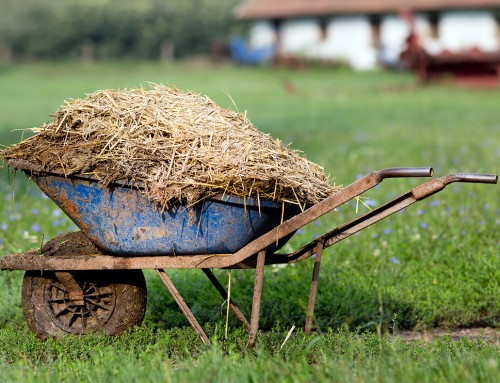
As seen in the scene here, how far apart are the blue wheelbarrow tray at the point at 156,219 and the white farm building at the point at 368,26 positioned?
3752 centimetres

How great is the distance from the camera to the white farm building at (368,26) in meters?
43.9

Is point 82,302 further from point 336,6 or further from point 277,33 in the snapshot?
point 277,33

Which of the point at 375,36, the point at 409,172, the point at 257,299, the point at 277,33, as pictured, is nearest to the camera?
the point at 409,172

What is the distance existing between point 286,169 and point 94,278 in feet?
4.27

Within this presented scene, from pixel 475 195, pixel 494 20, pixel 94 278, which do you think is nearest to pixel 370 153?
pixel 475 195

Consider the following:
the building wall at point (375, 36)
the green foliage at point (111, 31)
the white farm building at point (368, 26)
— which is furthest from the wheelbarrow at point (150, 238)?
the green foliage at point (111, 31)

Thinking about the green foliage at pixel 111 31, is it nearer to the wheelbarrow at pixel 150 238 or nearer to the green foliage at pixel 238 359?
the wheelbarrow at pixel 150 238

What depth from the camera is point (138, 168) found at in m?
4.80

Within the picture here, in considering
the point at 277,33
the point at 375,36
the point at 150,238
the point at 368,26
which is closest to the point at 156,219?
the point at 150,238

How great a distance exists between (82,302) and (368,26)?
4233 centimetres

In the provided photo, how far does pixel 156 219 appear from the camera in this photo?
15.9 feet

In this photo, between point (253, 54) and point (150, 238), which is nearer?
point (150, 238)

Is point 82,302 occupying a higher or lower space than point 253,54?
lower

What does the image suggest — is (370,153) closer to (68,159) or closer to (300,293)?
(300,293)
